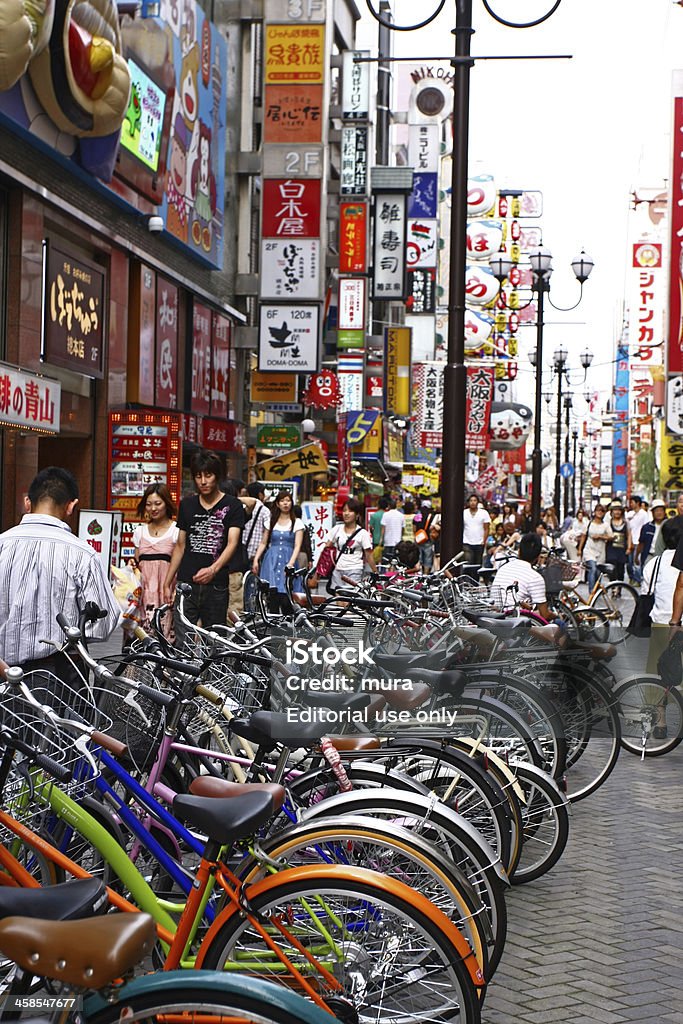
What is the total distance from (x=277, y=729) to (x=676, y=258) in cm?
2715

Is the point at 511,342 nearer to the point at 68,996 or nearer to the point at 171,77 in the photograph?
the point at 171,77

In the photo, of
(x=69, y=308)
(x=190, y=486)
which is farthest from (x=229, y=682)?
(x=190, y=486)

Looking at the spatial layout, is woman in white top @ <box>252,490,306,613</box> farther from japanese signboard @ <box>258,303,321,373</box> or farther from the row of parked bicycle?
japanese signboard @ <box>258,303,321,373</box>

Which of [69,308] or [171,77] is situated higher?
[171,77]

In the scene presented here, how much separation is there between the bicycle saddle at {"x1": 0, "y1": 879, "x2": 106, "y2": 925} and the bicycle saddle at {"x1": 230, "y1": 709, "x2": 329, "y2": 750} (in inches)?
79.2

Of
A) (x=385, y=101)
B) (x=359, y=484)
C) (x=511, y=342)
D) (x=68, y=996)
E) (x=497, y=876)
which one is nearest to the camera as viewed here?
(x=68, y=996)

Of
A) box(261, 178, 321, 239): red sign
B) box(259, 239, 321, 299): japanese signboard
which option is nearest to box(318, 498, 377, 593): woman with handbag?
box(259, 239, 321, 299): japanese signboard

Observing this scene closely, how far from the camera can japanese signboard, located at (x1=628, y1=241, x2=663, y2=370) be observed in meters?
81.2

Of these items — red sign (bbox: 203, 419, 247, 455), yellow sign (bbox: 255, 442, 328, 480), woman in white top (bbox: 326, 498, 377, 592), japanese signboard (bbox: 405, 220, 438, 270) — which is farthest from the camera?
japanese signboard (bbox: 405, 220, 438, 270)

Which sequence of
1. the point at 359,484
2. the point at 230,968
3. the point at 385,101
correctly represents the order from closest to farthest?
1. the point at 230,968
2. the point at 359,484
3. the point at 385,101

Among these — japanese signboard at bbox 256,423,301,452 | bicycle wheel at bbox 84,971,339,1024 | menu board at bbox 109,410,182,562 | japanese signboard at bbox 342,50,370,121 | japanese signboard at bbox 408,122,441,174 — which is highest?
japanese signboard at bbox 408,122,441,174

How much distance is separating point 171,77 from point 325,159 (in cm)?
500

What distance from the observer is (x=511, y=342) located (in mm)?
89625

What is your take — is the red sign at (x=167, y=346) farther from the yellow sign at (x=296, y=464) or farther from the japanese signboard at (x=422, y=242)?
the japanese signboard at (x=422, y=242)
